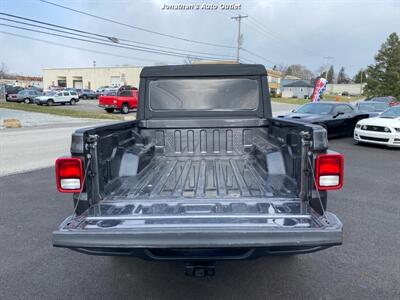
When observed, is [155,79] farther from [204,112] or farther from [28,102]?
[28,102]

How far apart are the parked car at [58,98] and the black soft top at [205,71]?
35.2m

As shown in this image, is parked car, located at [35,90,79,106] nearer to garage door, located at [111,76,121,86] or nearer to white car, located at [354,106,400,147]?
white car, located at [354,106,400,147]

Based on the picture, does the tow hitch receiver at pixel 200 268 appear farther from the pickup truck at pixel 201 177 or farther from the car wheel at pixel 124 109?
the car wheel at pixel 124 109

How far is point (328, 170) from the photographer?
2.77 meters

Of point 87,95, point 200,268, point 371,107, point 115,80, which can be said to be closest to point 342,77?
point 115,80

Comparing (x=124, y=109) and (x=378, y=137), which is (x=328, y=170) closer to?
(x=378, y=137)

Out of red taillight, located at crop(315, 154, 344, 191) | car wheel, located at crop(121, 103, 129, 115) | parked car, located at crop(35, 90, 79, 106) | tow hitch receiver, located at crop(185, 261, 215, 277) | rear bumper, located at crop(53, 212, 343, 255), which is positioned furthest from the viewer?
parked car, located at crop(35, 90, 79, 106)

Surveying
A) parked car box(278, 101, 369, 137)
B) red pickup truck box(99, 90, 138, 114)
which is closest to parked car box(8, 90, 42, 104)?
red pickup truck box(99, 90, 138, 114)

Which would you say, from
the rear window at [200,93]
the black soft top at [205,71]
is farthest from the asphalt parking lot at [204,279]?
the black soft top at [205,71]

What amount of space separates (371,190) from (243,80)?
11.6ft

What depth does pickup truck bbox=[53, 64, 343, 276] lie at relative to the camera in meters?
2.29

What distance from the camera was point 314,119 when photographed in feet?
39.6

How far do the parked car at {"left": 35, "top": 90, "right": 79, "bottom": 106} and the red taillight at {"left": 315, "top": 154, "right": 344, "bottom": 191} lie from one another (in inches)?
1497

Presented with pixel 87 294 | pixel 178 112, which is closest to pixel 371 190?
pixel 178 112
